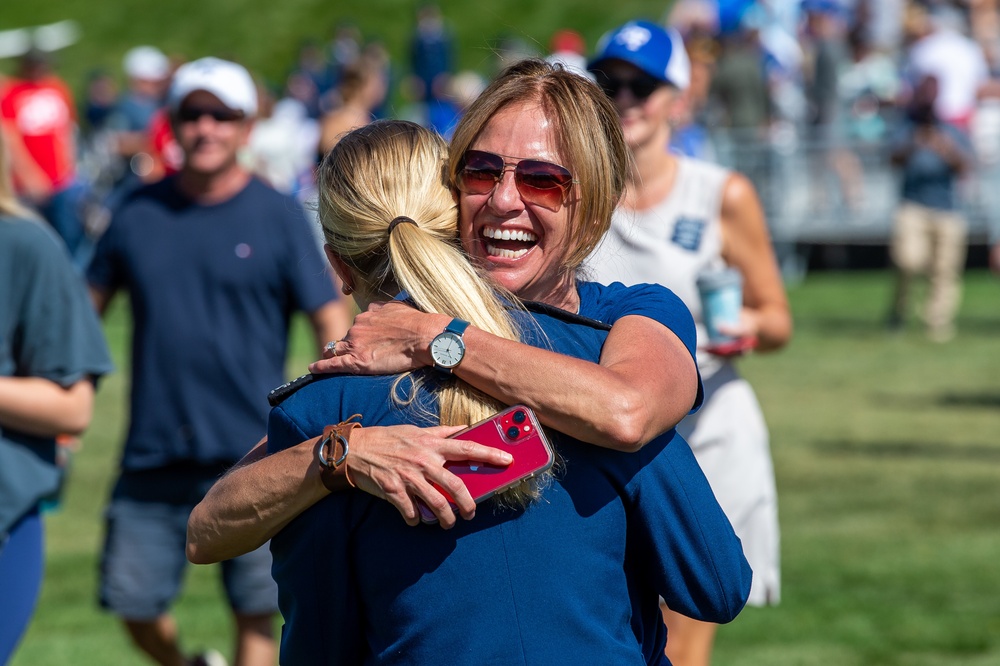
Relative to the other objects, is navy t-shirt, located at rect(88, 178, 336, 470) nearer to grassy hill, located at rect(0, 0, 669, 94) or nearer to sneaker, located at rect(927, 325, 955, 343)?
sneaker, located at rect(927, 325, 955, 343)

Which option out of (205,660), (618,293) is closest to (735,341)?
(618,293)

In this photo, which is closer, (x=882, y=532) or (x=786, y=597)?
(x=786, y=597)

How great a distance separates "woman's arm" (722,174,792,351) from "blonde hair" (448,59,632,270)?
2.02 m

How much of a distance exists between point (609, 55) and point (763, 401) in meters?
7.59

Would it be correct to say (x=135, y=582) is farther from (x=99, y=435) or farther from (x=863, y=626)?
(x=99, y=435)

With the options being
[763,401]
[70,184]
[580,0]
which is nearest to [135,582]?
[763,401]

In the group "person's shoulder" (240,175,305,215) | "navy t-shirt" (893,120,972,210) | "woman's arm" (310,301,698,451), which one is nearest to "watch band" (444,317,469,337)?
"woman's arm" (310,301,698,451)

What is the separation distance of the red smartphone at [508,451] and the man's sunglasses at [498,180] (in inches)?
19.8

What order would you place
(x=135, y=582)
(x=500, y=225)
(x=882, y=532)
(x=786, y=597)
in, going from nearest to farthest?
(x=500, y=225) < (x=135, y=582) < (x=786, y=597) < (x=882, y=532)

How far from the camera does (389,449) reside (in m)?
2.12

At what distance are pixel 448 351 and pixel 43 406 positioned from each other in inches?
74.2

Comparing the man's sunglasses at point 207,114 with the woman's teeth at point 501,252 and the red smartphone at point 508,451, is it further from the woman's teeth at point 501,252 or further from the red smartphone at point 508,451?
the red smartphone at point 508,451

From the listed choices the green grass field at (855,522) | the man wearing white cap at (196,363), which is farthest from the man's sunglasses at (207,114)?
the green grass field at (855,522)

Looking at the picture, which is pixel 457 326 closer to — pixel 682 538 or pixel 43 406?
pixel 682 538
